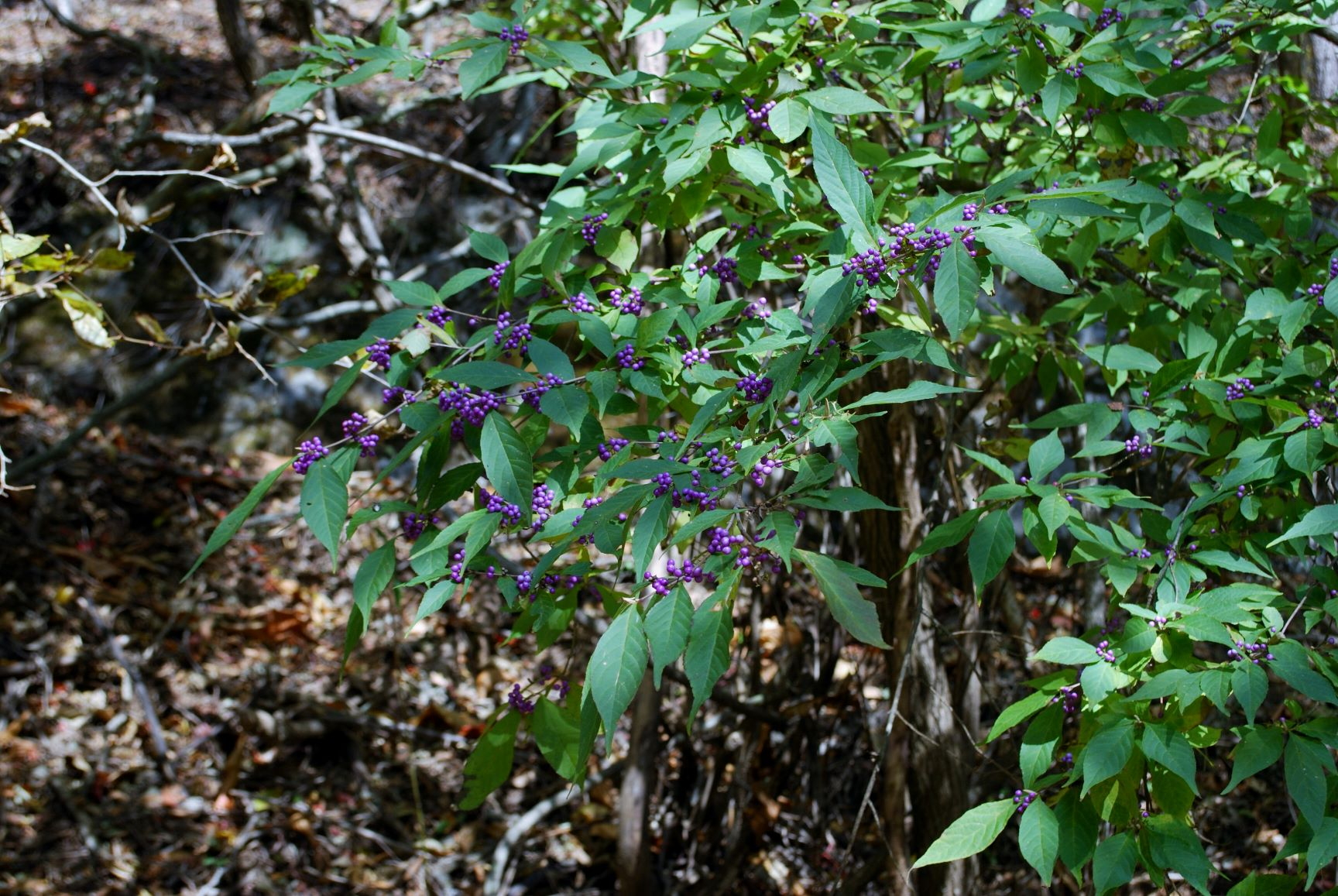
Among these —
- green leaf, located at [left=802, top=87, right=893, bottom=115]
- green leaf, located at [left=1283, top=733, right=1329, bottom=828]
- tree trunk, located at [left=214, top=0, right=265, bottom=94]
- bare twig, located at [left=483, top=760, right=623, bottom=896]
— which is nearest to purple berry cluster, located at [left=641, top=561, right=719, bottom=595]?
green leaf, located at [left=802, top=87, right=893, bottom=115]

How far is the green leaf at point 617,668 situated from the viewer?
1.26 meters

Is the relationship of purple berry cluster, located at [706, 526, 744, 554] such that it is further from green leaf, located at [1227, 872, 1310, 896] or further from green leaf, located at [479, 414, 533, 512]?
Result: green leaf, located at [1227, 872, 1310, 896]

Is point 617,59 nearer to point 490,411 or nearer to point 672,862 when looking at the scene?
point 490,411

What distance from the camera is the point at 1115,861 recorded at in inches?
62.8

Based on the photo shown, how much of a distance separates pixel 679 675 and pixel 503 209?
3.53 meters

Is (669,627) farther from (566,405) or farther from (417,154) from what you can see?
(417,154)

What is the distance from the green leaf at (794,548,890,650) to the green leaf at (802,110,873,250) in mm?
464

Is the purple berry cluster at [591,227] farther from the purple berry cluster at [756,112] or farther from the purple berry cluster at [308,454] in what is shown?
the purple berry cluster at [308,454]

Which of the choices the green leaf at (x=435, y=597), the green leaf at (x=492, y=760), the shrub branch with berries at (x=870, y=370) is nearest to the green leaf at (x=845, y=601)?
the shrub branch with berries at (x=870, y=370)

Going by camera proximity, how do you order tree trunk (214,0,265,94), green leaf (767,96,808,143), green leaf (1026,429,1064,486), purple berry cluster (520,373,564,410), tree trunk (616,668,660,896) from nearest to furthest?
purple berry cluster (520,373,564,410), green leaf (767,96,808,143), green leaf (1026,429,1064,486), tree trunk (616,668,660,896), tree trunk (214,0,265,94)

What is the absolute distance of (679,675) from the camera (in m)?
3.00

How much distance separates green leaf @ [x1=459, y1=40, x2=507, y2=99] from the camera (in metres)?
1.85

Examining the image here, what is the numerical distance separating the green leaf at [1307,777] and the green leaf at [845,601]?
71 centimetres

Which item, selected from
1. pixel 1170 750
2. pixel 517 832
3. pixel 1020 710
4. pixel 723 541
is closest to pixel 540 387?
pixel 723 541
